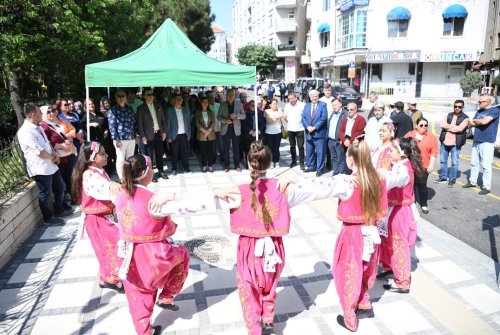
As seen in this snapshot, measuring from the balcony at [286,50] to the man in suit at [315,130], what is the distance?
39.7 m

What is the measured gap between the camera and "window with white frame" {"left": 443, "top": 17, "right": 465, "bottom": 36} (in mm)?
28766

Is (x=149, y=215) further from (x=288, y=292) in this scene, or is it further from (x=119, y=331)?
(x=288, y=292)

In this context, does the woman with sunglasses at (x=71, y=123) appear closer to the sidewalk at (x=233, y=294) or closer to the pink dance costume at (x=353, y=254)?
the sidewalk at (x=233, y=294)

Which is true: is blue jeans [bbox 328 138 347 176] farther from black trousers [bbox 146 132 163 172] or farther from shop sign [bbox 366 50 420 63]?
shop sign [bbox 366 50 420 63]

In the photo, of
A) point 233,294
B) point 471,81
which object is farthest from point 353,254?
point 471,81

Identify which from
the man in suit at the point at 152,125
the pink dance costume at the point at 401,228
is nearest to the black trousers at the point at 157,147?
the man in suit at the point at 152,125

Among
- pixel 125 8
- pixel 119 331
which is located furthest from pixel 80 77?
pixel 119 331

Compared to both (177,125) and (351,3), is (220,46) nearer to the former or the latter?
(351,3)

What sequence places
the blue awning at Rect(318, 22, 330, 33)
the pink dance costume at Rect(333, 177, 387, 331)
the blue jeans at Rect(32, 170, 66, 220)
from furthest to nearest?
the blue awning at Rect(318, 22, 330, 33)
the blue jeans at Rect(32, 170, 66, 220)
the pink dance costume at Rect(333, 177, 387, 331)

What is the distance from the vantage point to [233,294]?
13.9ft

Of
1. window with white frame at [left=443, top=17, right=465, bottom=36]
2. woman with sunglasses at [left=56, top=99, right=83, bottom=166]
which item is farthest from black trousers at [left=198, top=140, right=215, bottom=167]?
window with white frame at [left=443, top=17, right=465, bottom=36]

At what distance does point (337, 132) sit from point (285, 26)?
41.6 m

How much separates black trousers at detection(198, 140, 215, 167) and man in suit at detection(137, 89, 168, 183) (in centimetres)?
95

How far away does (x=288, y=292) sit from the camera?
4.28 metres
